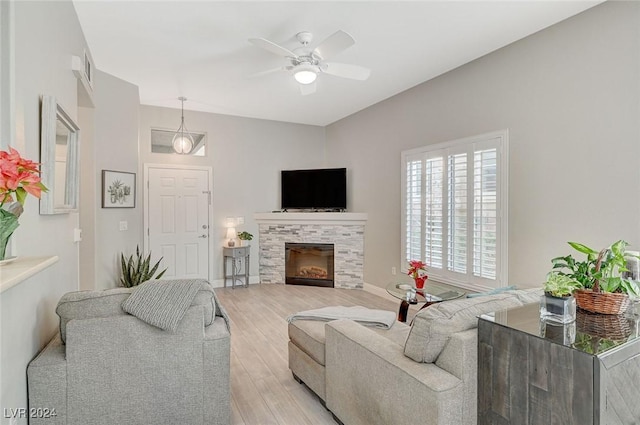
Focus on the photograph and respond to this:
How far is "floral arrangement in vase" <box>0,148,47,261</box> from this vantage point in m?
1.09

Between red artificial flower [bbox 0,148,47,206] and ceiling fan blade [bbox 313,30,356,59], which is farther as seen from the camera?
ceiling fan blade [bbox 313,30,356,59]

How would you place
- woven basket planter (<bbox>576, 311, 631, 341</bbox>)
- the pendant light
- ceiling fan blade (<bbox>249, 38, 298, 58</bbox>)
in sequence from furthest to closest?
the pendant light
ceiling fan blade (<bbox>249, 38, 298, 58</bbox>)
woven basket planter (<bbox>576, 311, 631, 341</bbox>)

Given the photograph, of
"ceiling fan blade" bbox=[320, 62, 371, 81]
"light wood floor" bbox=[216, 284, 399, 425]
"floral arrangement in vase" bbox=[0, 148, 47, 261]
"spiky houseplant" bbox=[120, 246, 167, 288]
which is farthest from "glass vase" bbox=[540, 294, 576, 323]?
"spiky houseplant" bbox=[120, 246, 167, 288]

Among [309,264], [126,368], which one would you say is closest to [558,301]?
[126,368]

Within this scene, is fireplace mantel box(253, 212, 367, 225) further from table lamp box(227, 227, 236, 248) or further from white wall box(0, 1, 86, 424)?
white wall box(0, 1, 86, 424)

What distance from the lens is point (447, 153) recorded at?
13.3 ft

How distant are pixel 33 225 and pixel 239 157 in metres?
4.38

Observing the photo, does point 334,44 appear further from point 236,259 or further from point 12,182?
point 236,259

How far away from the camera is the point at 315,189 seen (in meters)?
6.20

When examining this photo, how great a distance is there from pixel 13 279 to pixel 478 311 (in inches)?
72.5

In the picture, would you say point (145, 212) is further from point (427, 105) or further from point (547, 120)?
point (547, 120)

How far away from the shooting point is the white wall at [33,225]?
144cm

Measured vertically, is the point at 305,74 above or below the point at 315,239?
above

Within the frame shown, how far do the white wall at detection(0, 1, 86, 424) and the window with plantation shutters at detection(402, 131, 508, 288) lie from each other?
3691mm
